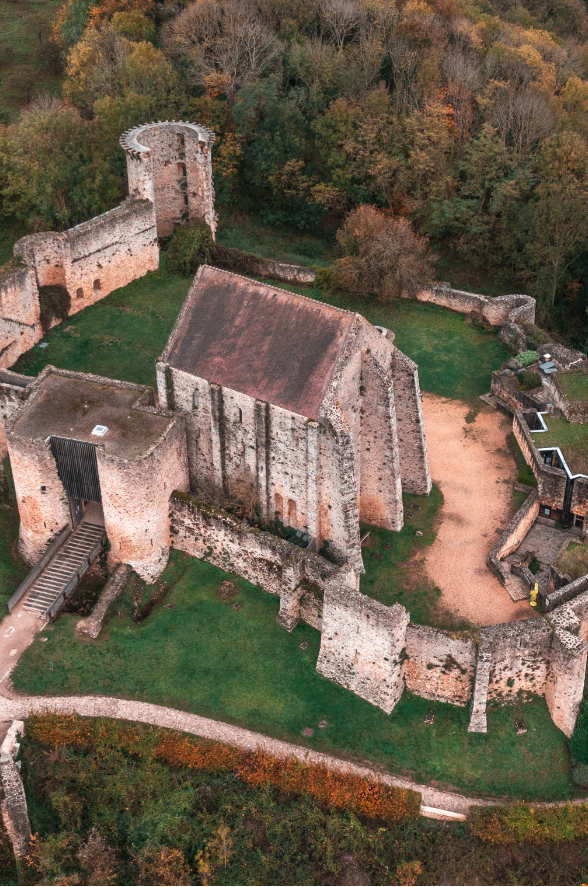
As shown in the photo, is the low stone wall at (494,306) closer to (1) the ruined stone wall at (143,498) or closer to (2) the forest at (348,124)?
(2) the forest at (348,124)

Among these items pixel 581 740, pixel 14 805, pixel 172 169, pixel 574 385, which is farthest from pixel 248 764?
pixel 172 169

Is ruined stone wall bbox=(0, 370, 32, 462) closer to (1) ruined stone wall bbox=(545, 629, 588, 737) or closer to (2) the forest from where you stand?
(2) the forest

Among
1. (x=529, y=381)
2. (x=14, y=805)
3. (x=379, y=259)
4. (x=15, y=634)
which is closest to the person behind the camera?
(x=14, y=805)

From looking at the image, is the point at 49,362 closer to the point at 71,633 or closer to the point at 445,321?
the point at 71,633

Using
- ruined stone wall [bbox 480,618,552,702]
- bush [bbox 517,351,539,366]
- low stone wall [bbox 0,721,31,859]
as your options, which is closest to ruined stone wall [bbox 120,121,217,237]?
bush [bbox 517,351,539,366]

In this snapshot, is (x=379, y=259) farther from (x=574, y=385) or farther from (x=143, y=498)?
(x=143, y=498)

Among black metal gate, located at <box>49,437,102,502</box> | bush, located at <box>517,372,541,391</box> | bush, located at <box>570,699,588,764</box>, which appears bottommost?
bush, located at <box>570,699,588,764</box>
